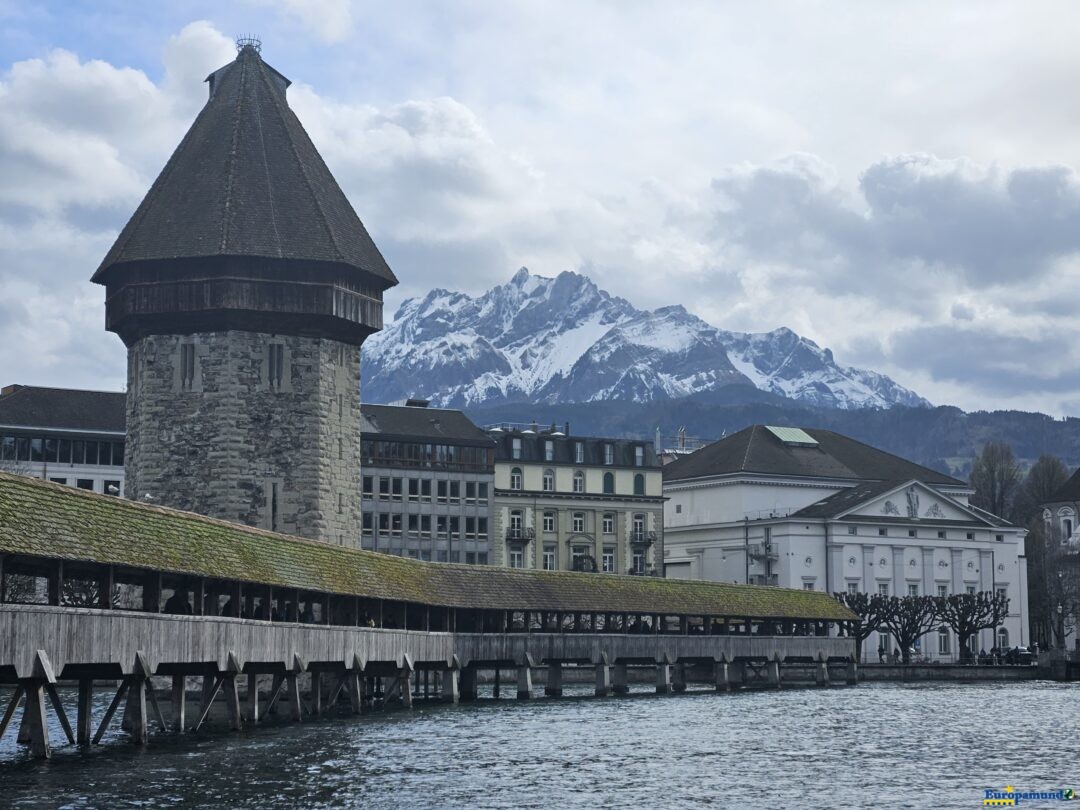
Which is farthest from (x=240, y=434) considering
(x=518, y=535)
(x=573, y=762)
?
(x=518, y=535)

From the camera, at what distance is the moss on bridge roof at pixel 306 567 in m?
32.3

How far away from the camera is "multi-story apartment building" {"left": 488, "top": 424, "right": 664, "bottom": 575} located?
9956 cm

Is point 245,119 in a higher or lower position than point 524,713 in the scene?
higher

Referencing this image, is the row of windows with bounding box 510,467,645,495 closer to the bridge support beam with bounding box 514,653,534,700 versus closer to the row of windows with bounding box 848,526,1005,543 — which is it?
the row of windows with bounding box 848,526,1005,543

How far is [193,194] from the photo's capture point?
201ft

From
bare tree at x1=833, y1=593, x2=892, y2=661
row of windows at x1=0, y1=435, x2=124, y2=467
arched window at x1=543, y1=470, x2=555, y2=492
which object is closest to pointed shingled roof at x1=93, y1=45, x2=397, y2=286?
row of windows at x1=0, y1=435, x2=124, y2=467

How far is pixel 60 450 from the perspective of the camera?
88875 millimetres

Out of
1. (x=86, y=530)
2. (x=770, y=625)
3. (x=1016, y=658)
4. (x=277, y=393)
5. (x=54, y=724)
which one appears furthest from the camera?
(x=1016, y=658)

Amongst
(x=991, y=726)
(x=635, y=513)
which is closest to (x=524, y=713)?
(x=991, y=726)

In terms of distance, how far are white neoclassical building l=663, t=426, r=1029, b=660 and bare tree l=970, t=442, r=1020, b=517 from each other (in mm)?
27478

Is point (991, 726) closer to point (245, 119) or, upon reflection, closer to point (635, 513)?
point (245, 119)

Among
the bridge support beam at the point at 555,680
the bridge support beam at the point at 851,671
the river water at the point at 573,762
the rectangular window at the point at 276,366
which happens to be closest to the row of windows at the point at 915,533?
the bridge support beam at the point at 851,671

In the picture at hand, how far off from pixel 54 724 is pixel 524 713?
13.5 metres

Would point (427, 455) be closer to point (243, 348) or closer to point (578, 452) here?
point (578, 452)
